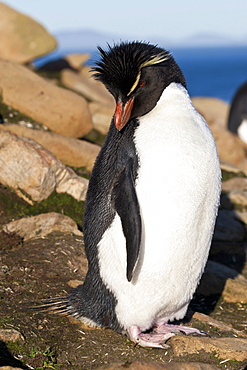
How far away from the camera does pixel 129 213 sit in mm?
3852

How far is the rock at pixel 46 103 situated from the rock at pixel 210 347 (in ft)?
14.7

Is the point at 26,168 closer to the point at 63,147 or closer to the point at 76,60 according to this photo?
the point at 63,147

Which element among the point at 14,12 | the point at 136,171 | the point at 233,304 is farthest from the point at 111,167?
the point at 14,12

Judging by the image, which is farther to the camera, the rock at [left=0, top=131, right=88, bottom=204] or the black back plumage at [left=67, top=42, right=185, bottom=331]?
the rock at [left=0, top=131, right=88, bottom=204]

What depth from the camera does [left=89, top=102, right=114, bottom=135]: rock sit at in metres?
9.40

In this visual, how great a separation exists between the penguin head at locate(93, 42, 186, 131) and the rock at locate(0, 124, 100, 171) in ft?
9.53

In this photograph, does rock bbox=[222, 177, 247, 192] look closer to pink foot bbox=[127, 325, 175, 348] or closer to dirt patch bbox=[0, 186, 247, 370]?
dirt patch bbox=[0, 186, 247, 370]

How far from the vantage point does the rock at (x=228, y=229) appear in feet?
22.3

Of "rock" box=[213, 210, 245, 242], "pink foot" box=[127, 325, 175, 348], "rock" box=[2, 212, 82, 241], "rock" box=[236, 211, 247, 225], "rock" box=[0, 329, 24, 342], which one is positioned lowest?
"rock" box=[0, 329, 24, 342]

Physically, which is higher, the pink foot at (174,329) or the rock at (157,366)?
the rock at (157,366)

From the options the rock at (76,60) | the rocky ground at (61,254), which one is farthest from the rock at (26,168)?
the rock at (76,60)

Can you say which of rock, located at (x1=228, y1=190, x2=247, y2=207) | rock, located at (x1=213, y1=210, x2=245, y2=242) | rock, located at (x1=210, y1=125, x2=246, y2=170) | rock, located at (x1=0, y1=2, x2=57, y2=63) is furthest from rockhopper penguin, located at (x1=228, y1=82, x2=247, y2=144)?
rock, located at (x1=213, y1=210, x2=245, y2=242)

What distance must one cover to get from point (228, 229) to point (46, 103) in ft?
9.85

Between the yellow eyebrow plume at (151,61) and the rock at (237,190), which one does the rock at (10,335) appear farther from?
the rock at (237,190)
